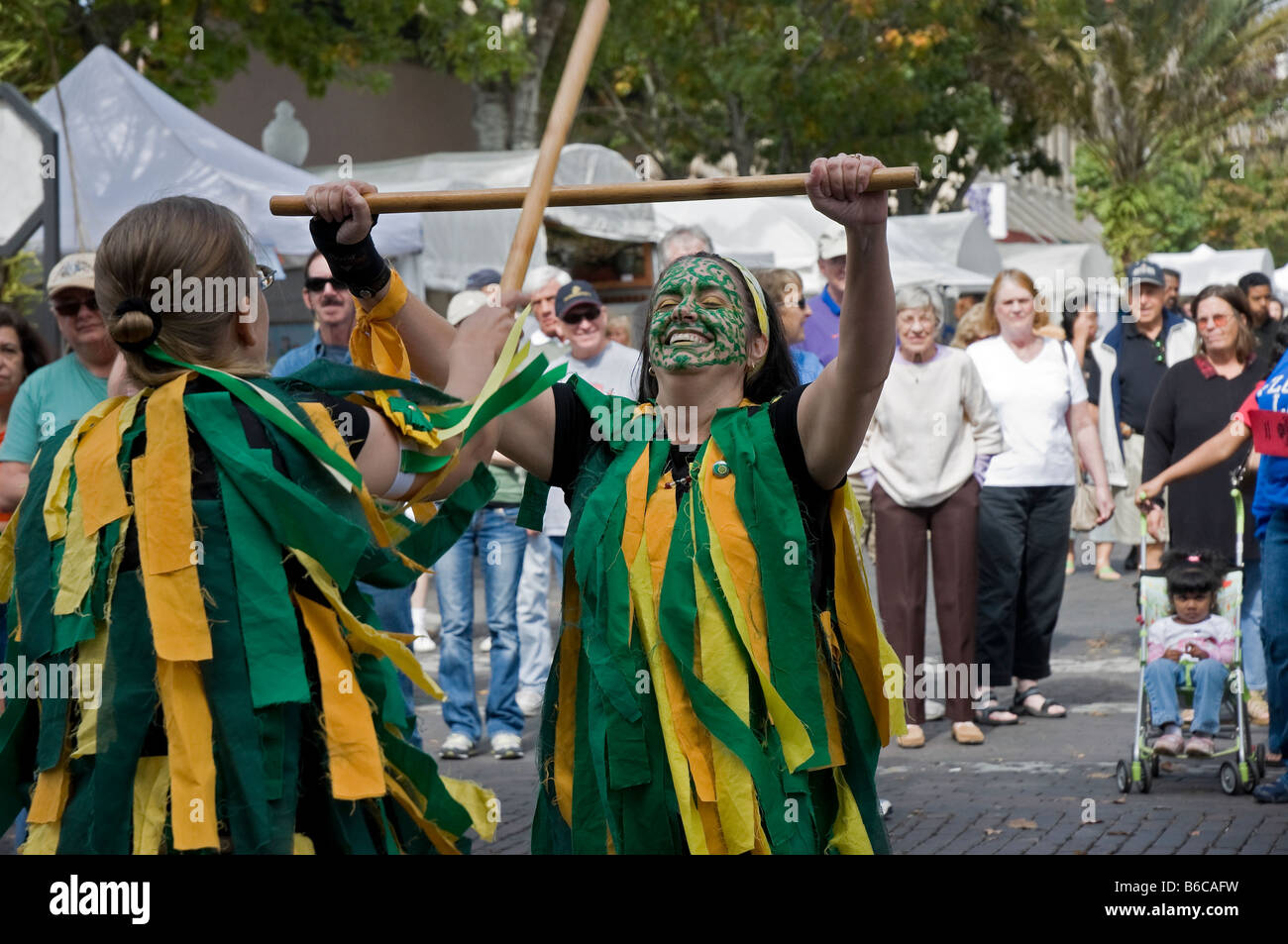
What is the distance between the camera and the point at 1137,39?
3142 cm

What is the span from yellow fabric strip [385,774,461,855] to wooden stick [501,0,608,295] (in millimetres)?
902

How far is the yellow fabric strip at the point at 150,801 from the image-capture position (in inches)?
105

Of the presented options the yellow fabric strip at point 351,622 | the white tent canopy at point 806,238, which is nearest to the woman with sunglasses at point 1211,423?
the yellow fabric strip at point 351,622

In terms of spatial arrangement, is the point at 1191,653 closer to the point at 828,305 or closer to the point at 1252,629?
the point at 1252,629

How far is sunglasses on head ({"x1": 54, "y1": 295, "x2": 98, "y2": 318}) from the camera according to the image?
545 centimetres

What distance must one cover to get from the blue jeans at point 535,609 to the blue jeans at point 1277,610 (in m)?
3.21

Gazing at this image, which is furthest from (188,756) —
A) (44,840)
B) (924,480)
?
(924,480)

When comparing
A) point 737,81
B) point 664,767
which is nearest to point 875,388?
point 664,767

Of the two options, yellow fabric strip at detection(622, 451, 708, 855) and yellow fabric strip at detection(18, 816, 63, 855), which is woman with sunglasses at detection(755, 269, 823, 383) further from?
yellow fabric strip at detection(18, 816, 63, 855)

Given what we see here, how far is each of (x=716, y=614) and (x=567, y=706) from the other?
1.22 ft

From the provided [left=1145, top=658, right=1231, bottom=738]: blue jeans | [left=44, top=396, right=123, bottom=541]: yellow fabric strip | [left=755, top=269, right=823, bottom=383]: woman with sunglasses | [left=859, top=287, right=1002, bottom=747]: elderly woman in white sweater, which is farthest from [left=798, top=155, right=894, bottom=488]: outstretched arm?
[left=859, top=287, right=1002, bottom=747]: elderly woman in white sweater

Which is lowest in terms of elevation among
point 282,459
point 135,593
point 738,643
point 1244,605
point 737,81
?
point 1244,605
